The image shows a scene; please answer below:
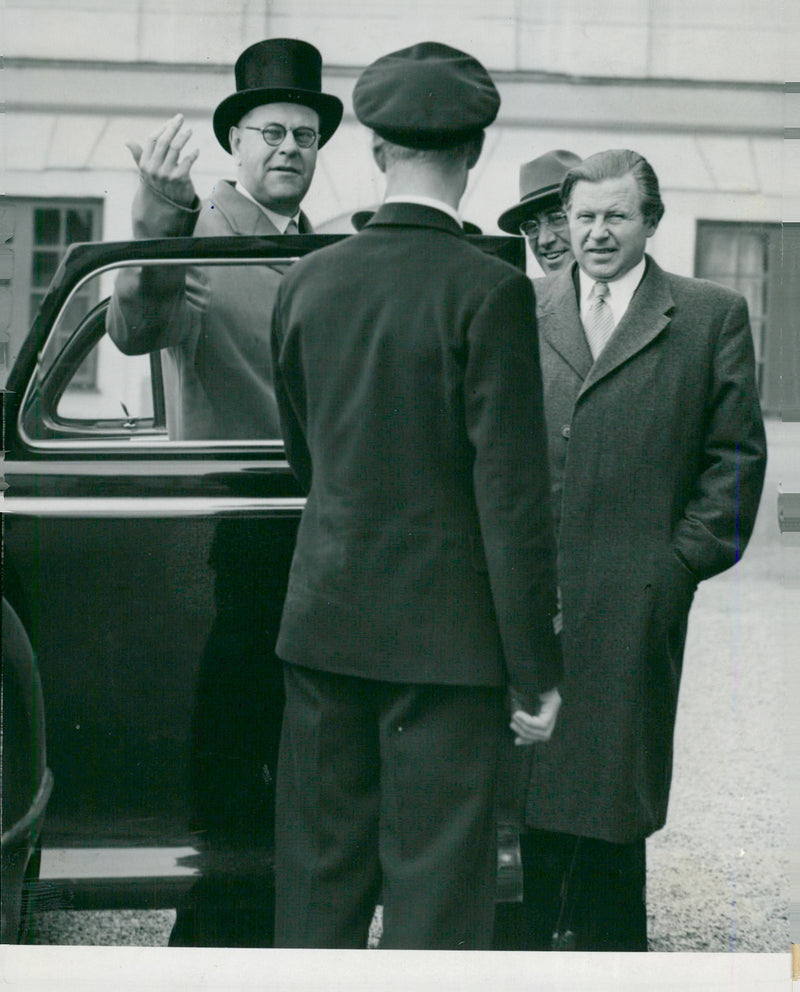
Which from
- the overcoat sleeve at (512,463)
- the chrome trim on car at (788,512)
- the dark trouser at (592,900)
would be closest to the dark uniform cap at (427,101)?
the overcoat sleeve at (512,463)

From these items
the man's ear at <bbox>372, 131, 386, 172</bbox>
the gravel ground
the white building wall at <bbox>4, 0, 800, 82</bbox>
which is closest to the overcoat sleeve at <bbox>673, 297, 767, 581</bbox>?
the gravel ground

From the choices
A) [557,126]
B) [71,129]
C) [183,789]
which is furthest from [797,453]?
[71,129]

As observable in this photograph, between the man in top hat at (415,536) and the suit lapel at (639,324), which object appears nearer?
the man in top hat at (415,536)

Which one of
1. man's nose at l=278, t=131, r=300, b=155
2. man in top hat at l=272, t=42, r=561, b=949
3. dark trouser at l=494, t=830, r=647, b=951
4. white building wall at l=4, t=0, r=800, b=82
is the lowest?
dark trouser at l=494, t=830, r=647, b=951

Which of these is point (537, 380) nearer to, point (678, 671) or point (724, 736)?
point (678, 671)

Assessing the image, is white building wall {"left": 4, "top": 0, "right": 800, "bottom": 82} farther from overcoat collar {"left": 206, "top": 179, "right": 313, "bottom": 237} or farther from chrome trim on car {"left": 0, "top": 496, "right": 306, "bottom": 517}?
chrome trim on car {"left": 0, "top": 496, "right": 306, "bottom": 517}

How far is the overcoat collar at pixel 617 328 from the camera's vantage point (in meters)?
2.83

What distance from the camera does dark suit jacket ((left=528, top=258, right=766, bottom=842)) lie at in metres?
2.81

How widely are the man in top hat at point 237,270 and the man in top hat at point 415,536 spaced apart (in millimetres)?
437

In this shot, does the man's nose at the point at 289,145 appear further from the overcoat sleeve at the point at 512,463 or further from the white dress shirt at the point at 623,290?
the overcoat sleeve at the point at 512,463

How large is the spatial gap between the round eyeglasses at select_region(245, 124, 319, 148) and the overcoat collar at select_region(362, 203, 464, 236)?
2.30 feet

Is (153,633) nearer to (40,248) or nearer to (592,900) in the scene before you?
(40,248)

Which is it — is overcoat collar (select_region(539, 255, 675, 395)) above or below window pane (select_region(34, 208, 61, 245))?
below

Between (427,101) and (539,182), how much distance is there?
26.8 inches
